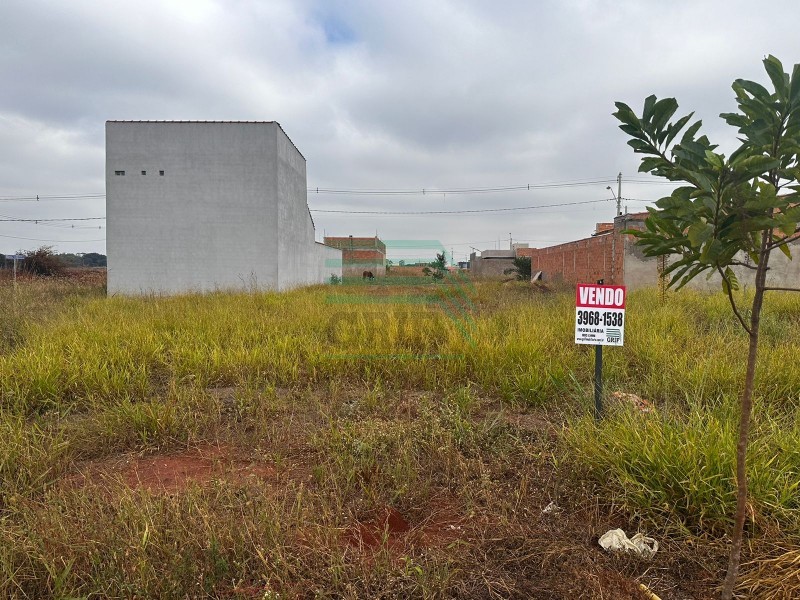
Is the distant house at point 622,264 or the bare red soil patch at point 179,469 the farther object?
the distant house at point 622,264

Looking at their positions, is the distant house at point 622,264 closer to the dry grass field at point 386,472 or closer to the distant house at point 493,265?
the dry grass field at point 386,472

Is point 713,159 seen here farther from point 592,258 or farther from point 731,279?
point 592,258

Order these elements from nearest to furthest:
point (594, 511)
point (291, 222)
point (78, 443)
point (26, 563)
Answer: point (26, 563)
point (594, 511)
point (78, 443)
point (291, 222)

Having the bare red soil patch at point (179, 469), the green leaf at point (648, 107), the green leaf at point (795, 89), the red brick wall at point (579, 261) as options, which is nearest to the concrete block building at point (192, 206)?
the red brick wall at point (579, 261)

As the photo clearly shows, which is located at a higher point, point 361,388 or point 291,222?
point 291,222

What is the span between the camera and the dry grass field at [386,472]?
5.29 ft

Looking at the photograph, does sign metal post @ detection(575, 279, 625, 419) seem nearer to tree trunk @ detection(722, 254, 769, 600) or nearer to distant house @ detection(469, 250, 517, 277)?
tree trunk @ detection(722, 254, 769, 600)

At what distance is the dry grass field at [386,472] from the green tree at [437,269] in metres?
9.61

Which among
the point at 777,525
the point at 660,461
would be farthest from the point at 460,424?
the point at 777,525

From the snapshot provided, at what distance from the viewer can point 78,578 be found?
162cm

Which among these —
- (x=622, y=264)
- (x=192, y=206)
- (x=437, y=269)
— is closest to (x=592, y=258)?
(x=622, y=264)

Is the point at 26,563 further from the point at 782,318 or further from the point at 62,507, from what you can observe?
the point at 782,318

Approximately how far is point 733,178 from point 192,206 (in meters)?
14.4

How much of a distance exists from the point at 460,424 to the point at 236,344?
10.6 feet
